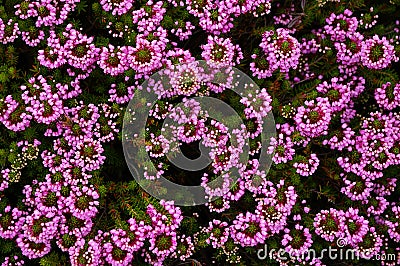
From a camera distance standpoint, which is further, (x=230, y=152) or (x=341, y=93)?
(x=341, y=93)

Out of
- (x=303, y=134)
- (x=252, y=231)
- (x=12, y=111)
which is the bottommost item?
(x=252, y=231)

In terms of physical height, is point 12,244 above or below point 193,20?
below

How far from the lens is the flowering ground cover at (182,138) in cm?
441

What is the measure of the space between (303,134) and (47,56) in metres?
2.53

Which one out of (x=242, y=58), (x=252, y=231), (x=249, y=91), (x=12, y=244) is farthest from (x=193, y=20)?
(x=12, y=244)

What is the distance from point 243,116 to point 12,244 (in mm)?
2587

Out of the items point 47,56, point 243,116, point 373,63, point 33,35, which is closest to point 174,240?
point 243,116

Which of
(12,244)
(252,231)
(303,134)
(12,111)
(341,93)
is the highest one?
(341,93)

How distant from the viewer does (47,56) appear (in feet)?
14.6

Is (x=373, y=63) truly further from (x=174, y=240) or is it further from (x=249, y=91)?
(x=174, y=240)

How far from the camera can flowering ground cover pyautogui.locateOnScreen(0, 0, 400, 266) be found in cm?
441

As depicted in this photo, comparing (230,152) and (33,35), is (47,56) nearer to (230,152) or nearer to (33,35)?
(33,35)

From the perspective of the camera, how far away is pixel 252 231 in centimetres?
454

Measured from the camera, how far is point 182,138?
4477 mm
